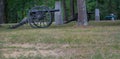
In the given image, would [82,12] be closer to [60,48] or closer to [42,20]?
[42,20]

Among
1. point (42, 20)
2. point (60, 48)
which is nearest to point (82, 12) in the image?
point (42, 20)

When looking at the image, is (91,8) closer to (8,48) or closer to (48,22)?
(48,22)

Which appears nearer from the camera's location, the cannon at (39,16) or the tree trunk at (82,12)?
the tree trunk at (82,12)

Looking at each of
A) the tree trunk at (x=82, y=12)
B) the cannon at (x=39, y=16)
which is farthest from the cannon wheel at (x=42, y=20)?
the tree trunk at (x=82, y=12)

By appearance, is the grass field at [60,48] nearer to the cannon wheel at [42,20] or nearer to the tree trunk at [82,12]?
the tree trunk at [82,12]

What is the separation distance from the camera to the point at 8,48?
9445mm

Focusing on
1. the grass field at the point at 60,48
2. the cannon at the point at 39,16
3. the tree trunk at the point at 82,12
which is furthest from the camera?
the cannon at the point at 39,16

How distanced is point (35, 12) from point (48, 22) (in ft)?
2.80

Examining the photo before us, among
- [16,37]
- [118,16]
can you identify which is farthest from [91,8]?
[16,37]

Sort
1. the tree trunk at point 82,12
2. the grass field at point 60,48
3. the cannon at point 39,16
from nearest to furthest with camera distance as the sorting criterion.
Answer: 1. the grass field at point 60,48
2. the tree trunk at point 82,12
3. the cannon at point 39,16

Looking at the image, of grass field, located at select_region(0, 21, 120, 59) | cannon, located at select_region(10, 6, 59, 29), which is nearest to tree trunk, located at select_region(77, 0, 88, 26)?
cannon, located at select_region(10, 6, 59, 29)

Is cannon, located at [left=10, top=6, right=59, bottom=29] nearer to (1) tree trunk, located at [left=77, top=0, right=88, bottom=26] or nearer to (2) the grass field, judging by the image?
(1) tree trunk, located at [left=77, top=0, right=88, bottom=26]

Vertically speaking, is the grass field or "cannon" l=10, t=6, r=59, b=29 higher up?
"cannon" l=10, t=6, r=59, b=29

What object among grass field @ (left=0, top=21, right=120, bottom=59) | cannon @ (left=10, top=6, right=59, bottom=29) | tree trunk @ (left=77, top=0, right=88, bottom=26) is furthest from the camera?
cannon @ (left=10, top=6, right=59, bottom=29)
